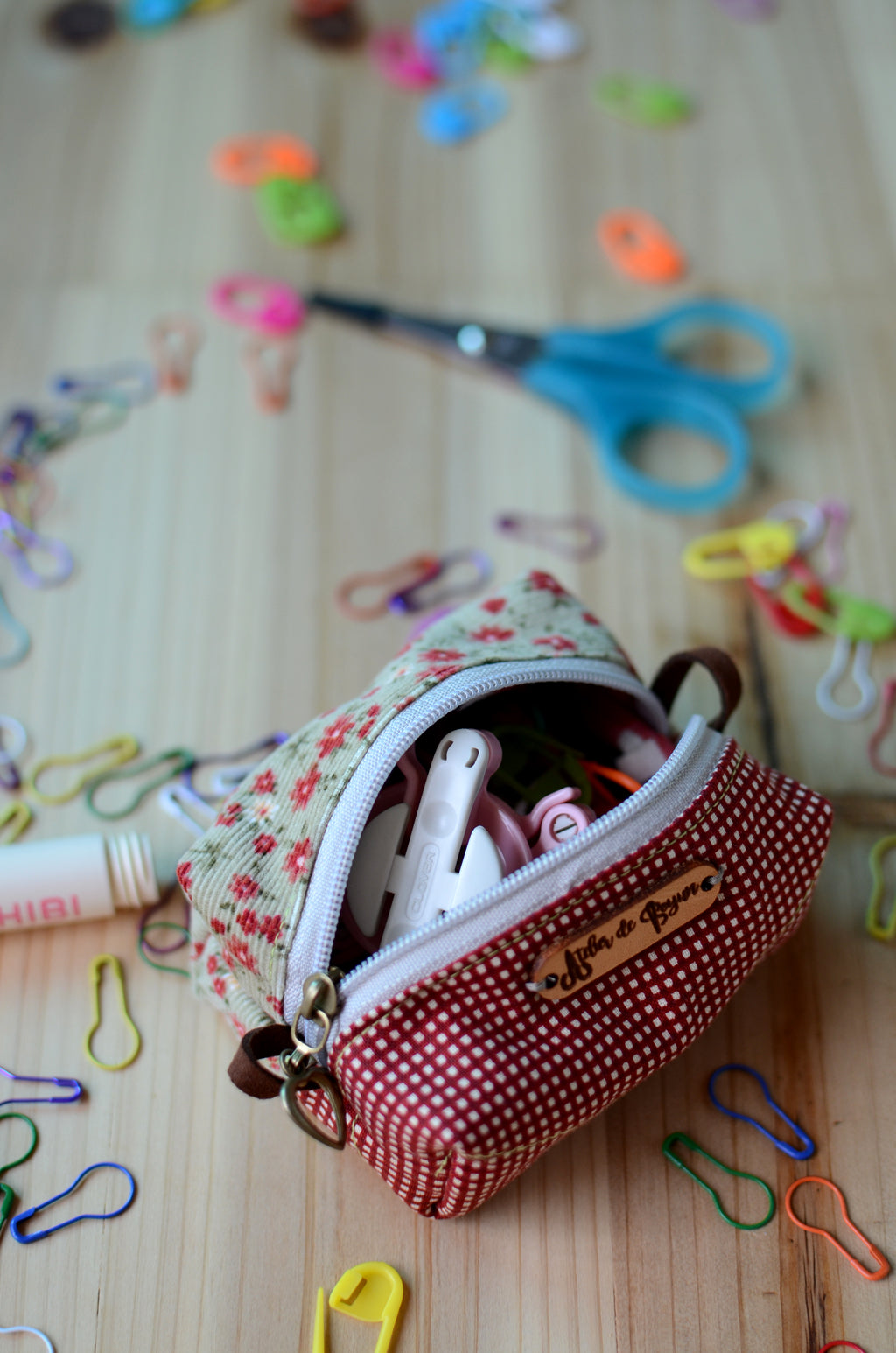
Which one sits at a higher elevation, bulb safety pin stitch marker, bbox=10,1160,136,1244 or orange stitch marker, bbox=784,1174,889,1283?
bulb safety pin stitch marker, bbox=10,1160,136,1244

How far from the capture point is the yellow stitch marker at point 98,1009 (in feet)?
2.57

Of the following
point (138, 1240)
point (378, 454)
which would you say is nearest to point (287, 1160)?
point (138, 1240)

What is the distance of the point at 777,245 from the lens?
4.09 feet

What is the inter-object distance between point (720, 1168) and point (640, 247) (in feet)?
2.98

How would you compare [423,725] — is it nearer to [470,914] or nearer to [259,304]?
[470,914]

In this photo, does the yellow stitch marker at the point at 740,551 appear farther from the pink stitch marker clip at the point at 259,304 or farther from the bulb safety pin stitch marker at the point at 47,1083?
the bulb safety pin stitch marker at the point at 47,1083

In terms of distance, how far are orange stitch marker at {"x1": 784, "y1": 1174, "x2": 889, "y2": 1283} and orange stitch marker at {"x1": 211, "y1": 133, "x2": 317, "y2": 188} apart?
1072mm

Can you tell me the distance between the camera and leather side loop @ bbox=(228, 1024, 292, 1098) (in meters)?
0.65

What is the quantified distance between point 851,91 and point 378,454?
0.78m

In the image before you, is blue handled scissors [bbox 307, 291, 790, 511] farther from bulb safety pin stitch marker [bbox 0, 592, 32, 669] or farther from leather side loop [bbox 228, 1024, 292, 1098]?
leather side loop [bbox 228, 1024, 292, 1098]

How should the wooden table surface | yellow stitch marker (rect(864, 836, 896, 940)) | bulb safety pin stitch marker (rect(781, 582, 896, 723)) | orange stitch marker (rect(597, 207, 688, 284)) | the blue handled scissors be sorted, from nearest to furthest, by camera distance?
the wooden table surface, yellow stitch marker (rect(864, 836, 896, 940)), bulb safety pin stitch marker (rect(781, 582, 896, 723)), the blue handled scissors, orange stitch marker (rect(597, 207, 688, 284))

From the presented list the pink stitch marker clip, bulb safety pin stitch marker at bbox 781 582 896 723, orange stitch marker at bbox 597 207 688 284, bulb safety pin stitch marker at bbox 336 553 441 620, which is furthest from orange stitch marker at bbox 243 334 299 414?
bulb safety pin stitch marker at bbox 781 582 896 723

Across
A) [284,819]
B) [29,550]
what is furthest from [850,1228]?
[29,550]

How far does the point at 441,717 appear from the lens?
27.7 inches
